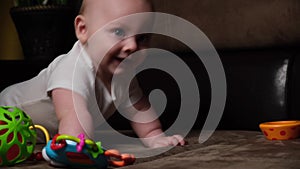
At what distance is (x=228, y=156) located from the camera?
99 centimetres

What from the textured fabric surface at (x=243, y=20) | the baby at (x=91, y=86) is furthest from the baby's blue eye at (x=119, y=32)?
the textured fabric surface at (x=243, y=20)

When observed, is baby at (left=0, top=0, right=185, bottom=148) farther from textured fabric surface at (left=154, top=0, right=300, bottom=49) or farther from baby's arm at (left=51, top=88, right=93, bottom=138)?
textured fabric surface at (left=154, top=0, right=300, bottom=49)

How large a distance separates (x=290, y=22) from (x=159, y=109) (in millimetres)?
438

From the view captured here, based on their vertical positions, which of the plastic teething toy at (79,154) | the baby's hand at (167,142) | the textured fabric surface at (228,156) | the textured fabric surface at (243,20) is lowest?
the baby's hand at (167,142)

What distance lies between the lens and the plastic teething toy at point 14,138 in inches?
38.1

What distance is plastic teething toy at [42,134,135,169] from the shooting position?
882mm

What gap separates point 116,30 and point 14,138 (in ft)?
1.12

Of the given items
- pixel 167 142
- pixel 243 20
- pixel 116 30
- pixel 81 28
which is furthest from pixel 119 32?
pixel 243 20

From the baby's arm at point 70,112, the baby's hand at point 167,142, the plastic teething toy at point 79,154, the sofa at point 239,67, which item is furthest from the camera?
the sofa at point 239,67

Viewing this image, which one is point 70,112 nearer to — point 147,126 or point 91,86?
point 91,86

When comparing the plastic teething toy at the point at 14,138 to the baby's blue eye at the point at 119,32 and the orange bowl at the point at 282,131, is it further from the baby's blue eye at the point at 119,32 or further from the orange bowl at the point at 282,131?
the orange bowl at the point at 282,131

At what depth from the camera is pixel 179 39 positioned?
1672mm

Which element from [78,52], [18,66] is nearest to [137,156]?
[78,52]

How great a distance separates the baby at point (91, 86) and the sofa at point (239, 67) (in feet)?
0.37
